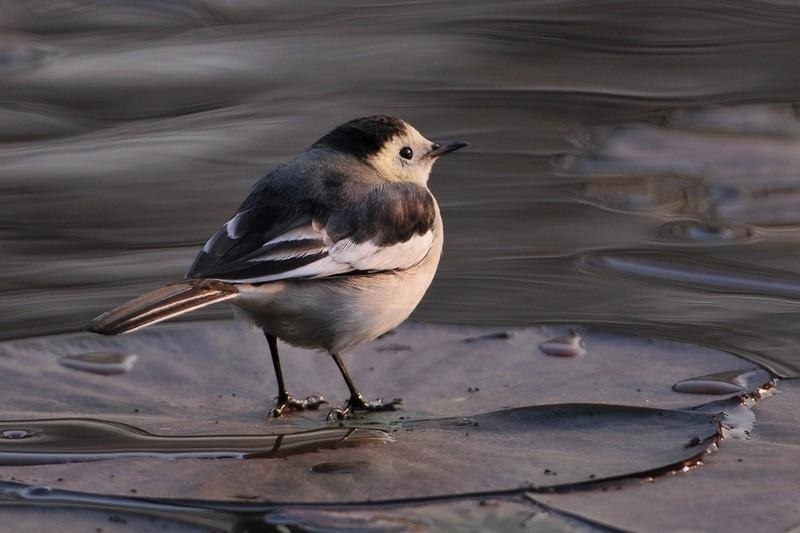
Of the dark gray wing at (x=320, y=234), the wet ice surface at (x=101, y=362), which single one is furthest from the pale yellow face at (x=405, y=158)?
the wet ice surface at (x=101, y=362)

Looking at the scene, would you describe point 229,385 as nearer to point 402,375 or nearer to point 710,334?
point 402,375

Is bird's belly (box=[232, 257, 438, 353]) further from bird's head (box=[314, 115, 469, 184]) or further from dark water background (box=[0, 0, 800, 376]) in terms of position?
dark water background (box=[0, 0, 800, 376])

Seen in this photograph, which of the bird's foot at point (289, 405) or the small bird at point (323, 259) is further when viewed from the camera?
the bird's foot at point (289, 405)

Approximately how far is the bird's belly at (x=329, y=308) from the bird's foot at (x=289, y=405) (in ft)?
0.73

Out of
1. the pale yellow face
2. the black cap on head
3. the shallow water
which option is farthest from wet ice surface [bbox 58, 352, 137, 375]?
the pale yellow face

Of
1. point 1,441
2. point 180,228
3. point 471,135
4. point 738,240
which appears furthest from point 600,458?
point 471,135

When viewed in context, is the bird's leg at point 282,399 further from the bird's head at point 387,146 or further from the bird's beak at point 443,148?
the bird's beak at point 443,148

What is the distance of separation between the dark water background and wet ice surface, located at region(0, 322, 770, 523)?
25.3 inches

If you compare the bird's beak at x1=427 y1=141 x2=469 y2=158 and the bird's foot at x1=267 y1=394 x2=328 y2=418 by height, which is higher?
the bird's beak at x1=427 y1=141 x2=469 y2=158

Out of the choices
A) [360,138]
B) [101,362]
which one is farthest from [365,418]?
[360,138]

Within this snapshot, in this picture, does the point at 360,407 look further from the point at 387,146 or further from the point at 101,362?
the point at 387,146

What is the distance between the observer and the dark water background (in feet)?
21.2

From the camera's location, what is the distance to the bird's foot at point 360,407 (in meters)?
4.98

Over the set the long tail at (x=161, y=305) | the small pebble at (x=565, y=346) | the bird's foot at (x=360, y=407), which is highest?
the long tail at (x=161, y=305)
